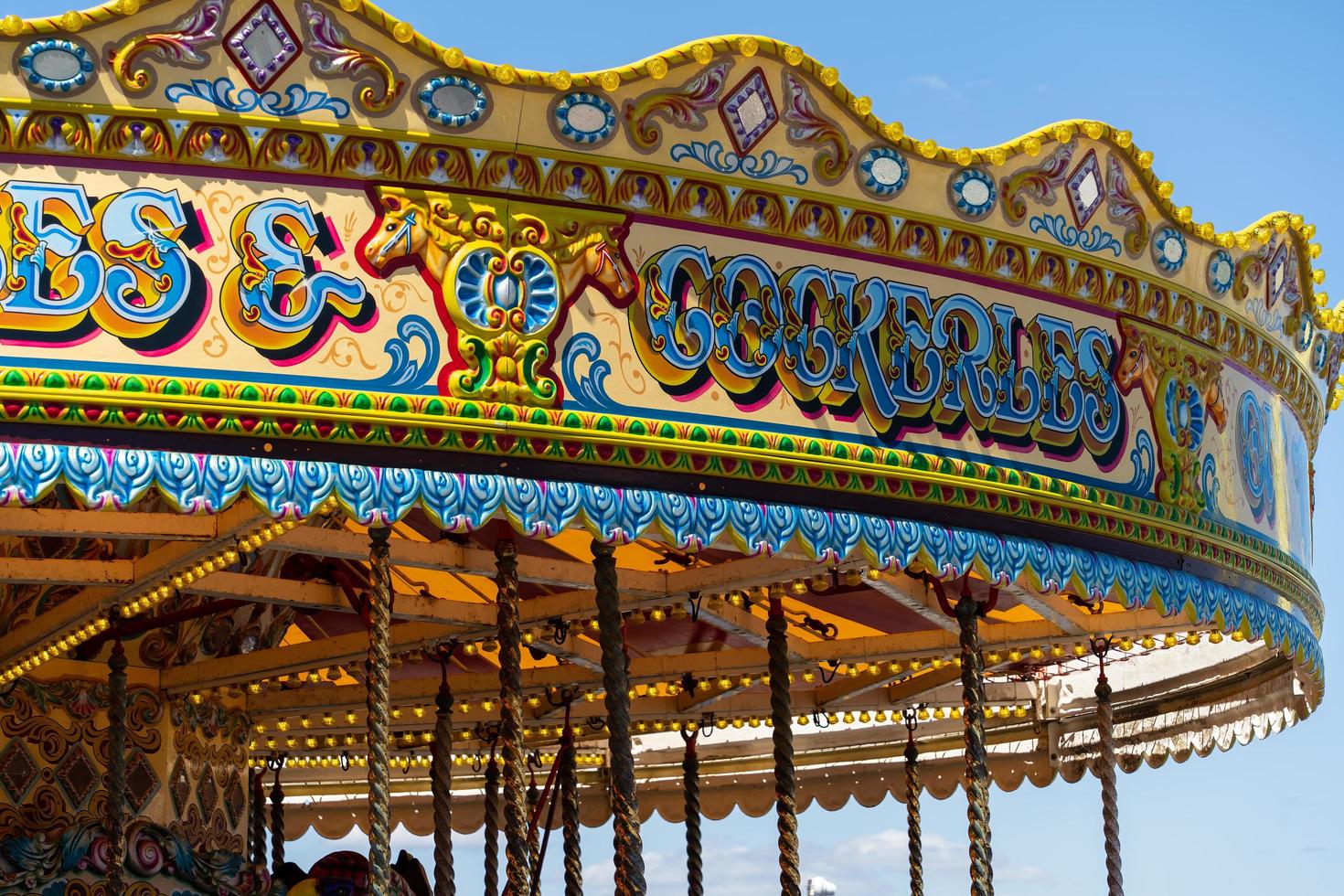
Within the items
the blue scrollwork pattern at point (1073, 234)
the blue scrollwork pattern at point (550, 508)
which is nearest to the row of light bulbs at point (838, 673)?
the blue scrollwork pattern at point (550, 508)

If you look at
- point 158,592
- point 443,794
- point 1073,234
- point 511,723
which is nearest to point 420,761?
point 443,794

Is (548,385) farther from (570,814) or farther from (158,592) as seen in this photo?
(570,814)

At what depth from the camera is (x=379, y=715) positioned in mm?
7457

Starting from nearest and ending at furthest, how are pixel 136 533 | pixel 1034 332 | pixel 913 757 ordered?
pixel 136 533 → pixel 1034 332 → pixel 913 757

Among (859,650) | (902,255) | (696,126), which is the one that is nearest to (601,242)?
(696,126)

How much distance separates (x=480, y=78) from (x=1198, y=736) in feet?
26.9

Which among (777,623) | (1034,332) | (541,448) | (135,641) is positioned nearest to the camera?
(541,448)

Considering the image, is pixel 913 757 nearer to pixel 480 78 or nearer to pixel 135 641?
pixel 135 641

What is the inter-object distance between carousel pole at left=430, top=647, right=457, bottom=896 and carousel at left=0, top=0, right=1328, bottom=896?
0.10 ft

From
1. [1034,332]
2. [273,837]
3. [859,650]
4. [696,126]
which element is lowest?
[273,837]

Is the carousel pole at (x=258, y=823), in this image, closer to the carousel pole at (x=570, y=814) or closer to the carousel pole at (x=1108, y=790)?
the carousel pole at (x=570, y=814)

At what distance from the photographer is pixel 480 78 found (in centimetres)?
763

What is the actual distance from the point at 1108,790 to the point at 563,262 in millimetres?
5311

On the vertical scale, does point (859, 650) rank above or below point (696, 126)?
below
